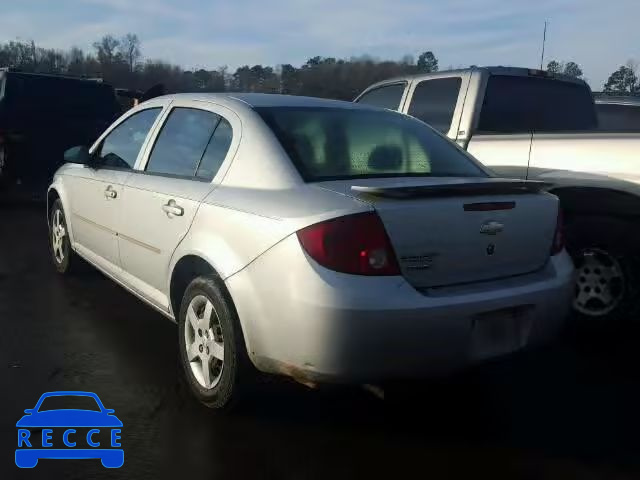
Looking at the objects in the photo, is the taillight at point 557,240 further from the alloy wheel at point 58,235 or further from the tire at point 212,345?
the alloy wheel at point 58,235

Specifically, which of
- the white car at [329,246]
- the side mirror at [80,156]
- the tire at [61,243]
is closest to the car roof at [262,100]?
the white car at [329,246]

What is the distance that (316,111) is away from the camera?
3832mm

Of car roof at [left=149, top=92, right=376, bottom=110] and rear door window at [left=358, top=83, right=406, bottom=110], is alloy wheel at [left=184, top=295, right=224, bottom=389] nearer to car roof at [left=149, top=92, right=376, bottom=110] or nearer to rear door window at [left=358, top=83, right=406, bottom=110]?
car roof at [left=149, top=92, right=376, bottom=110]

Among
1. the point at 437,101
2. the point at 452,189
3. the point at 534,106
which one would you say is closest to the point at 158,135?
the point at 452,189

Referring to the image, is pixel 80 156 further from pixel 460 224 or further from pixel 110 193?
pixel 460 224

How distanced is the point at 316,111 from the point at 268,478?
2.09 metres

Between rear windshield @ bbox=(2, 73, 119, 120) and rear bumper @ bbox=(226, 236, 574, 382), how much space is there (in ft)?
26.2

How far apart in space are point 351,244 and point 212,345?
1.01 meters

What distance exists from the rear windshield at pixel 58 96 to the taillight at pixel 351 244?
8239mm

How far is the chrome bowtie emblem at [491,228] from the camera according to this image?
303 cm

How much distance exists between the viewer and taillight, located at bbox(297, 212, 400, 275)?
9.02ft

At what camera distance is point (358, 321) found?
2707mm

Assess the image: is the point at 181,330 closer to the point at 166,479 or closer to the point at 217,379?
the point at 217,379

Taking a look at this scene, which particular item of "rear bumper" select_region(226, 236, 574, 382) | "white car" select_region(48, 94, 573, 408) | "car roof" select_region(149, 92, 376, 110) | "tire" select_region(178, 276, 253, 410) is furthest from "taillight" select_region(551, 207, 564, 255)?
"tire" select_region(178, 276, 253, 410)
